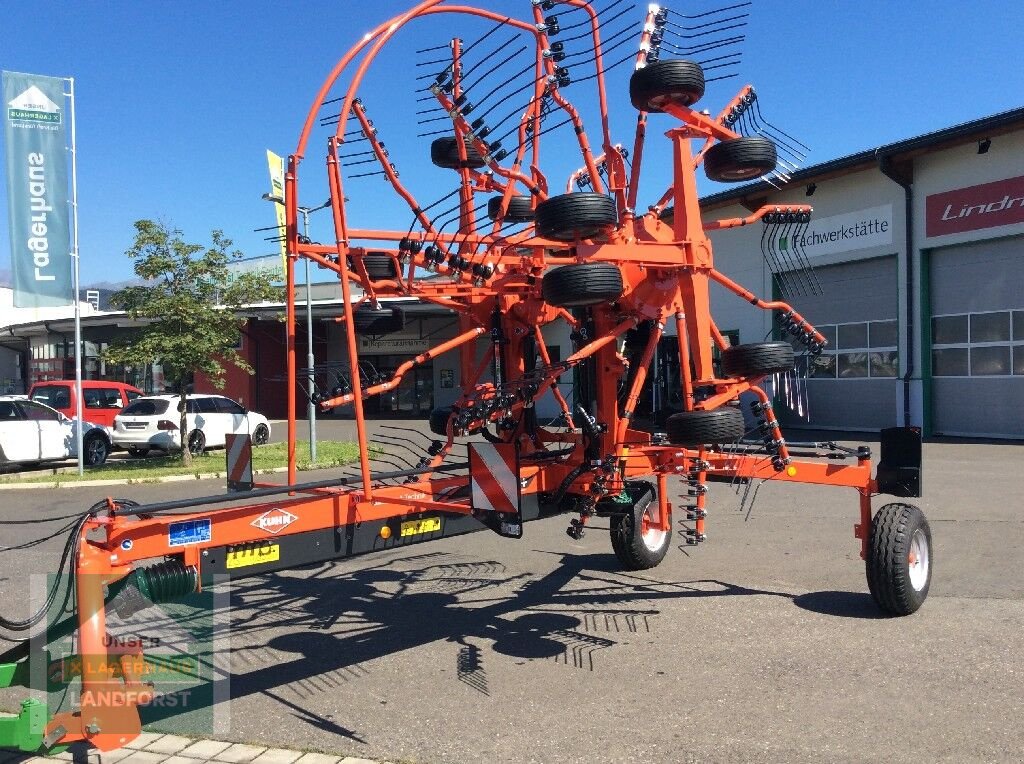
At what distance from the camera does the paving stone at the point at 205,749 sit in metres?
4.44

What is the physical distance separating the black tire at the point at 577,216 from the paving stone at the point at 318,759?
299cm

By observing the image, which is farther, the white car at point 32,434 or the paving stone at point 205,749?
the white car at point 32,434

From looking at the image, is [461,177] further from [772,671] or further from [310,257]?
[772,671]

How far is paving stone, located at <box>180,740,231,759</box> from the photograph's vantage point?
4.44 m

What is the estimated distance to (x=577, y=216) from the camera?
4.93m

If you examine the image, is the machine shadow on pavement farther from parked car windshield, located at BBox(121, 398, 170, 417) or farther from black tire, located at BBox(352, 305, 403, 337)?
parked car windshield, located at BBox(121, 398, 170, 417)

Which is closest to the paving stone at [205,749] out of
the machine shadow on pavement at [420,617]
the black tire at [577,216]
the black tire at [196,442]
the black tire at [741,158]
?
the machine shadow on pavement at [420,617]

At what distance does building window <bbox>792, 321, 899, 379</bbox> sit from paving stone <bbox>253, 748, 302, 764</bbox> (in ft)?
67.2

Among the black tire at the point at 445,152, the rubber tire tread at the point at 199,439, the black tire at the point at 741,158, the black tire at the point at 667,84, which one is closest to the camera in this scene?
the black tire at the point at 667,84

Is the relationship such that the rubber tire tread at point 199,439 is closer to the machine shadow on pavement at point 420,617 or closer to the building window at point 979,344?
the machine shadow on pavement at point 420,617

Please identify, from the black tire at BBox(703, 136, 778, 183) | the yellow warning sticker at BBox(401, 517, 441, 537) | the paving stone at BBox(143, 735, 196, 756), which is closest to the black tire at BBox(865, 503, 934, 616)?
the black tire at BBox(703, 136, 778, 183)

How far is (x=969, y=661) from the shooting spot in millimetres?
5457

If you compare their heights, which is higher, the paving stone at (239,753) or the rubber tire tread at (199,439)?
the rubber tire tread at (199,439)

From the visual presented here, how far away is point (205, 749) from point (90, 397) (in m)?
22.2
